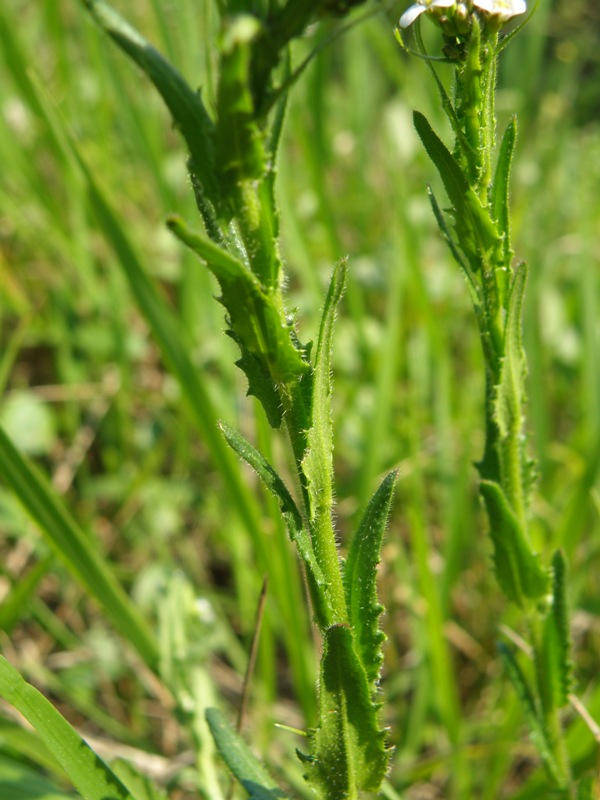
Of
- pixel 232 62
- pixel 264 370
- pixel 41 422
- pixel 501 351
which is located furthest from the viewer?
pixel 41 422

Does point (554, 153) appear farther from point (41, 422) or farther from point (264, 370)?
point (264, 370)

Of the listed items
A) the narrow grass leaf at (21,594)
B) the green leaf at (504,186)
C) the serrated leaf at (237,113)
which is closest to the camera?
the serrated leaf at (237,113)

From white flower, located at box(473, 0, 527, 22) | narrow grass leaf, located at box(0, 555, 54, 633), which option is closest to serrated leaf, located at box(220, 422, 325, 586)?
white flower, located at box(473, 0, 527, 22)

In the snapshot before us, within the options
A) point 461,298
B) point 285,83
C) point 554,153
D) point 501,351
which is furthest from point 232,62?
point 554,153

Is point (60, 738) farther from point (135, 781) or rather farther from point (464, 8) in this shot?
point (464, 8)

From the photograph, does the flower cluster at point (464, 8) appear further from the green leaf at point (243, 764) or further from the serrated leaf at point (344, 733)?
the green leaf at point (243, 764)

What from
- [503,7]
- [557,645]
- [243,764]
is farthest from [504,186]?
[243,764]

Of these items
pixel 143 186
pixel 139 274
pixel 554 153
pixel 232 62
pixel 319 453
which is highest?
pixel 143 186

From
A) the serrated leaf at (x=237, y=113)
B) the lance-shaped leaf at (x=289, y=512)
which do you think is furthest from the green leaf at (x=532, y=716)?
the serrated leaf at (x=237, y=113)
